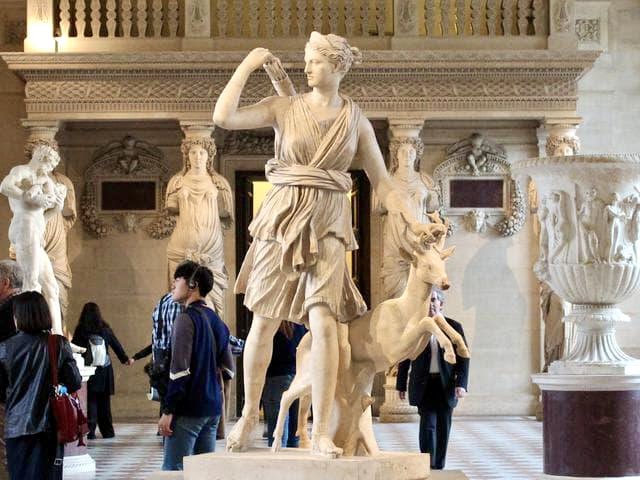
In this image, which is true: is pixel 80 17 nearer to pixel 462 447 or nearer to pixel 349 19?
pixel 349 19

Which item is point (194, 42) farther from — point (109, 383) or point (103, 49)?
point (109, 383)

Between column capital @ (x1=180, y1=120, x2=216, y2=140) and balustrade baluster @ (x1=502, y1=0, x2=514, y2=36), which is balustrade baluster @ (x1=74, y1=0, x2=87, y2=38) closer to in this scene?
column capital @ (x1=180, y1=120, x2=216, y2=140)

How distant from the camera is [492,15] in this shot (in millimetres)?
18062

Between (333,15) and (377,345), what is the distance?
11068mm

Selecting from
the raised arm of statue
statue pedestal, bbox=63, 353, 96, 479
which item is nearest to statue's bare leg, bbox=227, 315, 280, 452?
the raised arm of statue

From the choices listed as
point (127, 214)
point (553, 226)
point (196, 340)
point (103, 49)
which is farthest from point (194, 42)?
point (196, 340)

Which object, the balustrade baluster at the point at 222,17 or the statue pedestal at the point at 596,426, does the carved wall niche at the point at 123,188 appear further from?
the statue pedestal at the point at 596,426

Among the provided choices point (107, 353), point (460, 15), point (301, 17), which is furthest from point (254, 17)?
point (107, 353)

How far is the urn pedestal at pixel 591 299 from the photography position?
9.41 metres

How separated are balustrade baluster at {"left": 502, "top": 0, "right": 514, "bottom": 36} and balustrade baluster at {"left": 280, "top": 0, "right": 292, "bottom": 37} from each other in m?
2.69

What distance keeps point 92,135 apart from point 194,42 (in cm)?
226

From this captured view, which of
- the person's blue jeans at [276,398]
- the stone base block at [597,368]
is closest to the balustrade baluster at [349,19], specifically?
the person's blue jeans at [276,398]

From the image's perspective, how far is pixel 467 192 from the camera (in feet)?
62.1

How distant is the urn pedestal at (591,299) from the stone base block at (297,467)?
7.86 ft
